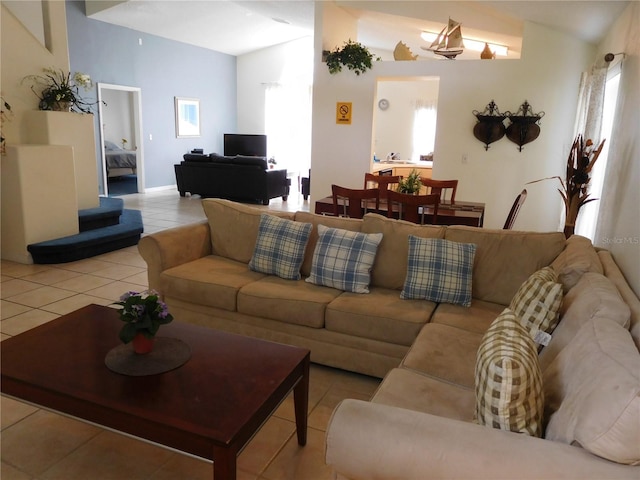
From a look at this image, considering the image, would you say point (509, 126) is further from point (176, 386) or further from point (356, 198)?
point (176, 386)

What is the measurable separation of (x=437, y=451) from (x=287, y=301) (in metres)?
1.60

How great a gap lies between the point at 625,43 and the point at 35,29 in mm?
5840

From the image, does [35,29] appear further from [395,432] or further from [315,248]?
[395,432]

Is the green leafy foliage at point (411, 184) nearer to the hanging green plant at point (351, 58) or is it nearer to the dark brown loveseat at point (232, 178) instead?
the hanging green plant at point (351, 58)

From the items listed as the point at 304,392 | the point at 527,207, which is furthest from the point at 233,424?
the point at 527,207

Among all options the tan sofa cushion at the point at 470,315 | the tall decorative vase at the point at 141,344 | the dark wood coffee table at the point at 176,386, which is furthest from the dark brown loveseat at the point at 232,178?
the tall decorative vase at the point at 141,344

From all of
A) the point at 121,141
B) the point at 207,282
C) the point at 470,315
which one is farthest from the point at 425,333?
the point at 121,141

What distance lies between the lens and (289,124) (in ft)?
38.7

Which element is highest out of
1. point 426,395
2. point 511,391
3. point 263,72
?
point 263,72

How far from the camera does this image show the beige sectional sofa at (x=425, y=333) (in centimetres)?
116

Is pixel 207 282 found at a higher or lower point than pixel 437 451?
lower

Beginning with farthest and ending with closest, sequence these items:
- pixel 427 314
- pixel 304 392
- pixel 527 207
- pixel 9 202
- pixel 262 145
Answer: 1. pixel 262 145
2. pixel 527 207
3. pixel 9 202
4. pixel 427 314
5. pixel 304 392

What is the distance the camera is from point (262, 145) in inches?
436

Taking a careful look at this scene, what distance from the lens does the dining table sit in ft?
12.7
